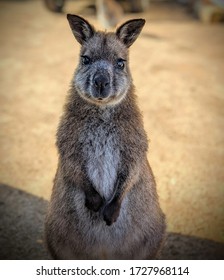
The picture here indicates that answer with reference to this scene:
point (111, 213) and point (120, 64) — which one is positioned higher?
point (120, 64)

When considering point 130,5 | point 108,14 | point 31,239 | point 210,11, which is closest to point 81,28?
point 31,239

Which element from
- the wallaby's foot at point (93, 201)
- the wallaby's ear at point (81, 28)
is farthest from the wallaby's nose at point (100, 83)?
the wallaby's foot at point (93, 201)

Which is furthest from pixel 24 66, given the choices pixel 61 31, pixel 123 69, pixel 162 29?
pixel 123 69

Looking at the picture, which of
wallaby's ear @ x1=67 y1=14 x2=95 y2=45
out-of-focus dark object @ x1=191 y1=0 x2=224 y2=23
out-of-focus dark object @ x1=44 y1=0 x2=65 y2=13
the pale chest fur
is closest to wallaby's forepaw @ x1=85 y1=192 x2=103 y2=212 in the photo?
the pale chest fur

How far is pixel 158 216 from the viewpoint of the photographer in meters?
3.01

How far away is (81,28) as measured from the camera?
286 cm

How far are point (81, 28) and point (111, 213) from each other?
48.0 inches

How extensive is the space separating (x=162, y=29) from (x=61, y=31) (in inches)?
78.5

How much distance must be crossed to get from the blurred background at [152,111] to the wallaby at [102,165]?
0.58m

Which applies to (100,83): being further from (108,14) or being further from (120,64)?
(108,14)

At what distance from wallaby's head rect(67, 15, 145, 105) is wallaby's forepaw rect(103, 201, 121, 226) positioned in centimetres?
65

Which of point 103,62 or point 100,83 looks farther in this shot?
point 103,62

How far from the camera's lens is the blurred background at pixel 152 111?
364 centimetres

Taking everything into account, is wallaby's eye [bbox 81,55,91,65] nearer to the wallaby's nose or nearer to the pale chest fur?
the wallaby's nose
